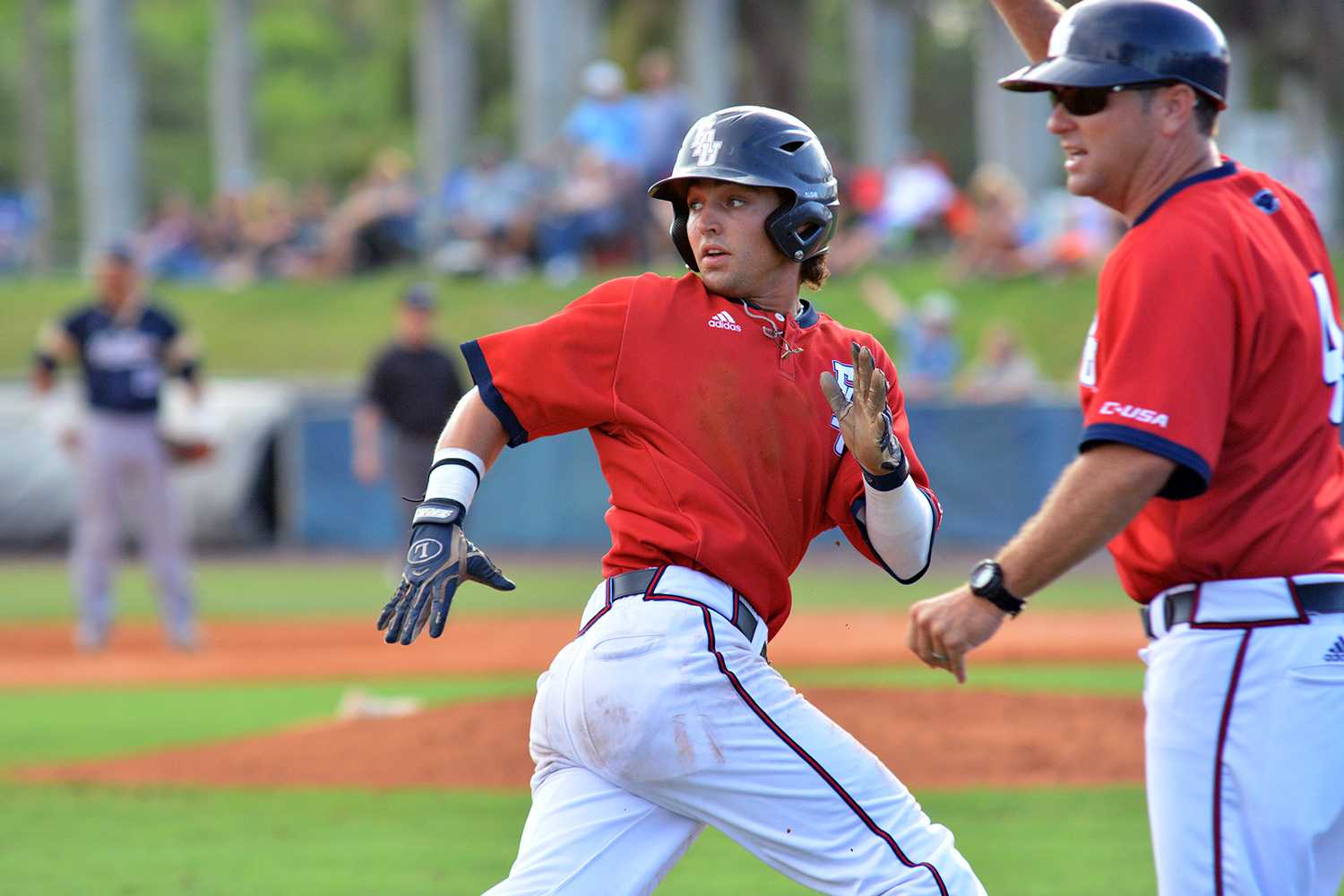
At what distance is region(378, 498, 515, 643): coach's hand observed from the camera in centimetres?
349

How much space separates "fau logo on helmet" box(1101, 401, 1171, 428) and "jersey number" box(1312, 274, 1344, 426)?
43cm

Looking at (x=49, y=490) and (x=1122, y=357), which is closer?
(x=1122, y=357)

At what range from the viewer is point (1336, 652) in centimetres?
325

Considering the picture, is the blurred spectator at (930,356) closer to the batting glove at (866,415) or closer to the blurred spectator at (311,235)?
the blurred spectator at (311,235)

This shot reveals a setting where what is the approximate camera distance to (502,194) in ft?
76.4

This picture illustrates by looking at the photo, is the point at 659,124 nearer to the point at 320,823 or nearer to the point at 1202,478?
the point at 320,823

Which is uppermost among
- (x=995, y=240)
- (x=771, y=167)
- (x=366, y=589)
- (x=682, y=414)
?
(x=771, y=167)

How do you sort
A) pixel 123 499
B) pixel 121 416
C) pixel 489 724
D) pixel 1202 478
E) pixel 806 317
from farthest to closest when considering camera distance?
1. pixel 123 499
2. pixel 121 416
3. pixel 489 724
4. pixel 806 317
5. pixel 1202 478

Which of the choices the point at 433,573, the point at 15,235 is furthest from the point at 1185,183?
the point at 15,235

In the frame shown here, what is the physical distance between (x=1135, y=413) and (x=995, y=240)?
755 inches

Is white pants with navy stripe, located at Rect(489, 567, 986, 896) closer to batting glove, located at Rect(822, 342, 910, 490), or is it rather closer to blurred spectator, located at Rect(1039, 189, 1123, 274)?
batting glove, located at Rect(822, 342, 910, 490)

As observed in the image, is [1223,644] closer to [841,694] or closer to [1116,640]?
[841,694]

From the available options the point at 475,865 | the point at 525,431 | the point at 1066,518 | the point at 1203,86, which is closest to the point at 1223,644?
the point at 1066,518

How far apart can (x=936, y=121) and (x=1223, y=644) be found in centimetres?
5883
